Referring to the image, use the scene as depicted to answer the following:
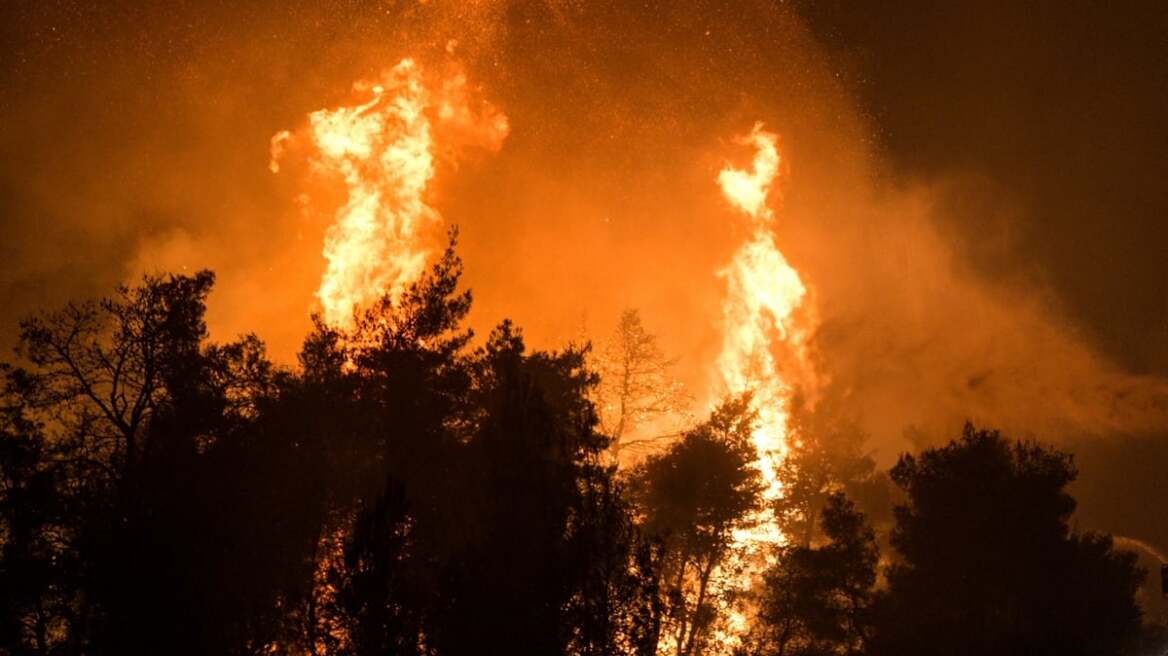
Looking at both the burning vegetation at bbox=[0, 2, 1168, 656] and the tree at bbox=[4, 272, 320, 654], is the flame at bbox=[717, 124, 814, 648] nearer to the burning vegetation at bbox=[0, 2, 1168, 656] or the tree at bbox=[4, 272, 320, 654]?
the burning vegetation at bbox=[0, 2, 1168, 656]

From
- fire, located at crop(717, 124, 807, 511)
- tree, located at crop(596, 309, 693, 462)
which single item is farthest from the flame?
tree, located at crop(596, 309, 693, 462)

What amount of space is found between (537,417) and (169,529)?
8.66 metres

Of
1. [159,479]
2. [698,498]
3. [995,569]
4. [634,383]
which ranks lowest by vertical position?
[995,569]

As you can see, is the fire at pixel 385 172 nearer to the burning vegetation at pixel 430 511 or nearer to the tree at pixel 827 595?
the burning vegetation at pixel 430 511

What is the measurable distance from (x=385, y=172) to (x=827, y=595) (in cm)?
2925

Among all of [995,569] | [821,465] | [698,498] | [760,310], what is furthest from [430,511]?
[760,310]

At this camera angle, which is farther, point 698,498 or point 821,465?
point 821,465

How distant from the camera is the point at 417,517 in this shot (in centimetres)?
2025

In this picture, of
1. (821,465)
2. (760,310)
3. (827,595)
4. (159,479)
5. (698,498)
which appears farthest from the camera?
(760,310)

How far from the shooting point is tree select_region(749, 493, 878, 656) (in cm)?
2491

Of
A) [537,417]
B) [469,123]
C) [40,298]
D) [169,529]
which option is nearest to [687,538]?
[537,417]

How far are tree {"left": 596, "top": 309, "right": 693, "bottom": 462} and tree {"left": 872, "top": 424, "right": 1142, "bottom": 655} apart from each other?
1023 cm

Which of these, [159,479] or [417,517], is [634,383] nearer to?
[417,517]

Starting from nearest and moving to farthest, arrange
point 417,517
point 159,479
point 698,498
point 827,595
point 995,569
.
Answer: point 159,479 < point 417,517 < point 995,569 < point 827,595 < point 698,498
